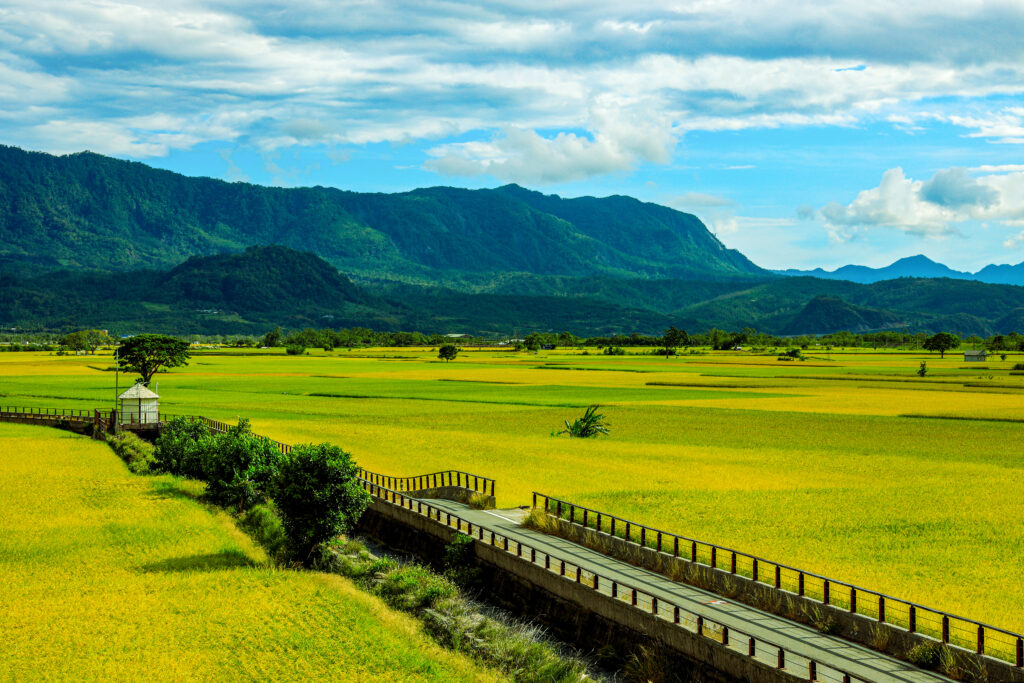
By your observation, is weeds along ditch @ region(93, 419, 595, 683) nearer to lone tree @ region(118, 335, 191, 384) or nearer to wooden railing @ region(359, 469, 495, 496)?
wooden railing @ region(359, 469, 495, 496)

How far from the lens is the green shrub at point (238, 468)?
45625 millimetres

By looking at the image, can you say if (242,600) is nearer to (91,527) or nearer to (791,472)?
(91,527)

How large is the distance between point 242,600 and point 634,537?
13.7m

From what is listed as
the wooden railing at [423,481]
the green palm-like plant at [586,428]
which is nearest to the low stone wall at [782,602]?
the wooden railing at [423,481]

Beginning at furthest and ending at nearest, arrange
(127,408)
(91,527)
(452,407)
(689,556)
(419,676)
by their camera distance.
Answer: (452,407), (127,408), (91,527), (689,556), (419,676)

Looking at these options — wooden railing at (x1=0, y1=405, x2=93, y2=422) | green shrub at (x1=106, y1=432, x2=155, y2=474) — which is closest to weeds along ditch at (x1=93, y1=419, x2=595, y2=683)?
green shrub at (x1=106, y1=432, x2=155, y2=474)

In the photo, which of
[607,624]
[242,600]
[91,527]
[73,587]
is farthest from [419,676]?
[91,527]

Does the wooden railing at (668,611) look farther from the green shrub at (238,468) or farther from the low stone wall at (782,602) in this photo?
the green shrub at (238,468)

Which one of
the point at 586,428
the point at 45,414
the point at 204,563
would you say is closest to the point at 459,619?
the point at 204,563

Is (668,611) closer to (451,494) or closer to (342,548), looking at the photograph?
(451,494)

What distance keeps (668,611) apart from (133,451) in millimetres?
50662

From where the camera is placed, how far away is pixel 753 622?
72.6 ft

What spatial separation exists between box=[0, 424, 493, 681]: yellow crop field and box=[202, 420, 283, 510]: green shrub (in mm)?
2513

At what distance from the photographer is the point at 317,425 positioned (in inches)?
2714
